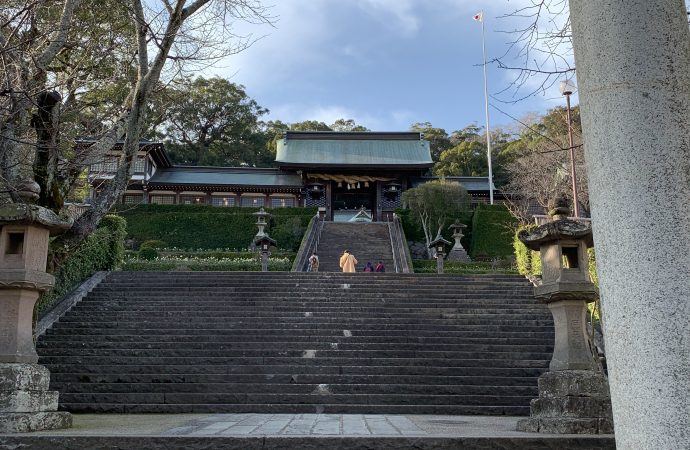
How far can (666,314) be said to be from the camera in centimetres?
166

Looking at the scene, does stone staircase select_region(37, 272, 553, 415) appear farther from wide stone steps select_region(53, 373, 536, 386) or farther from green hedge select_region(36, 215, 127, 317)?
green hedge select_region(36, 215, 127, 317)

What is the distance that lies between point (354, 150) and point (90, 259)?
26441mm

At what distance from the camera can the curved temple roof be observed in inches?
1407

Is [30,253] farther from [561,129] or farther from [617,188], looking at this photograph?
[561,129]

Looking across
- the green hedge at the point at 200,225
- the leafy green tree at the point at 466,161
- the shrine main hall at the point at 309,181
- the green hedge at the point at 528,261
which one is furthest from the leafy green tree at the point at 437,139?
the green hedge at the point at 528,261

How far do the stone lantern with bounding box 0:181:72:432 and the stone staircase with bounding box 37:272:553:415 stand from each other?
316cm

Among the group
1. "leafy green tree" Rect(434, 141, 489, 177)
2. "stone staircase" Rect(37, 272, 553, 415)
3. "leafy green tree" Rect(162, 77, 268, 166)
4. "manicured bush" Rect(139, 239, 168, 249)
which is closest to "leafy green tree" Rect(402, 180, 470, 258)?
"manicured bush" Rect(139, 239, 168, 249)

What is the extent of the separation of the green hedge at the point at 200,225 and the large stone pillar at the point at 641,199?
2984 cm

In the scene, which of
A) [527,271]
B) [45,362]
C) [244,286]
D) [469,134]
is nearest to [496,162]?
[469,134]

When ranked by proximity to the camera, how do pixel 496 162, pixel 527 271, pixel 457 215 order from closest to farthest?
pixel 527 271
pixel 457 215
pixel 496 162

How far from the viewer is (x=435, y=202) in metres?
30.4

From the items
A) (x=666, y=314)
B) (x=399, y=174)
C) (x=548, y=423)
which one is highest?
(x=399, y=174)

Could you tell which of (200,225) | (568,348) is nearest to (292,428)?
(568,348)

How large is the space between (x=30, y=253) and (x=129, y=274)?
10.1 metres
